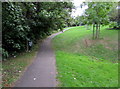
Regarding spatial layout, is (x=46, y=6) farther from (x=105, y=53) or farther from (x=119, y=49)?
(x=119, y=49)

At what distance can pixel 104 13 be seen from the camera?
42.1 ft

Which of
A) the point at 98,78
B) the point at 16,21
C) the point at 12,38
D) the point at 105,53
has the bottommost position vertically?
the point at 105,53

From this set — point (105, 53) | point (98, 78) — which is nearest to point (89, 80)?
point (98, 78)

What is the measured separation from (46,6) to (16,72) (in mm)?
6685

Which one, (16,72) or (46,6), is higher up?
(46,6)

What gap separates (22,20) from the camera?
8.02 meters

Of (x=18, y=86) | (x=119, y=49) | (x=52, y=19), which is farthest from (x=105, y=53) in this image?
(x=18, y=86)

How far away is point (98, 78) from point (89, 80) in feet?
1.59

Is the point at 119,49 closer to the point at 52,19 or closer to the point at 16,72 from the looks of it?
the point at 52,19

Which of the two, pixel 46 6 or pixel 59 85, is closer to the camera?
pixel 59 85

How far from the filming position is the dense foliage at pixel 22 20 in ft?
23.0

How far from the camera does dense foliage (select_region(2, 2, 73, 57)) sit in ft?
23.0

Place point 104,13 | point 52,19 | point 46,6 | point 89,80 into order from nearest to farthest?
point 89,80 → point 52,19 → point 46,6 → point 104,13

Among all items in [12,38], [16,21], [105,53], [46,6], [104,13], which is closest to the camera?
[16,21]
